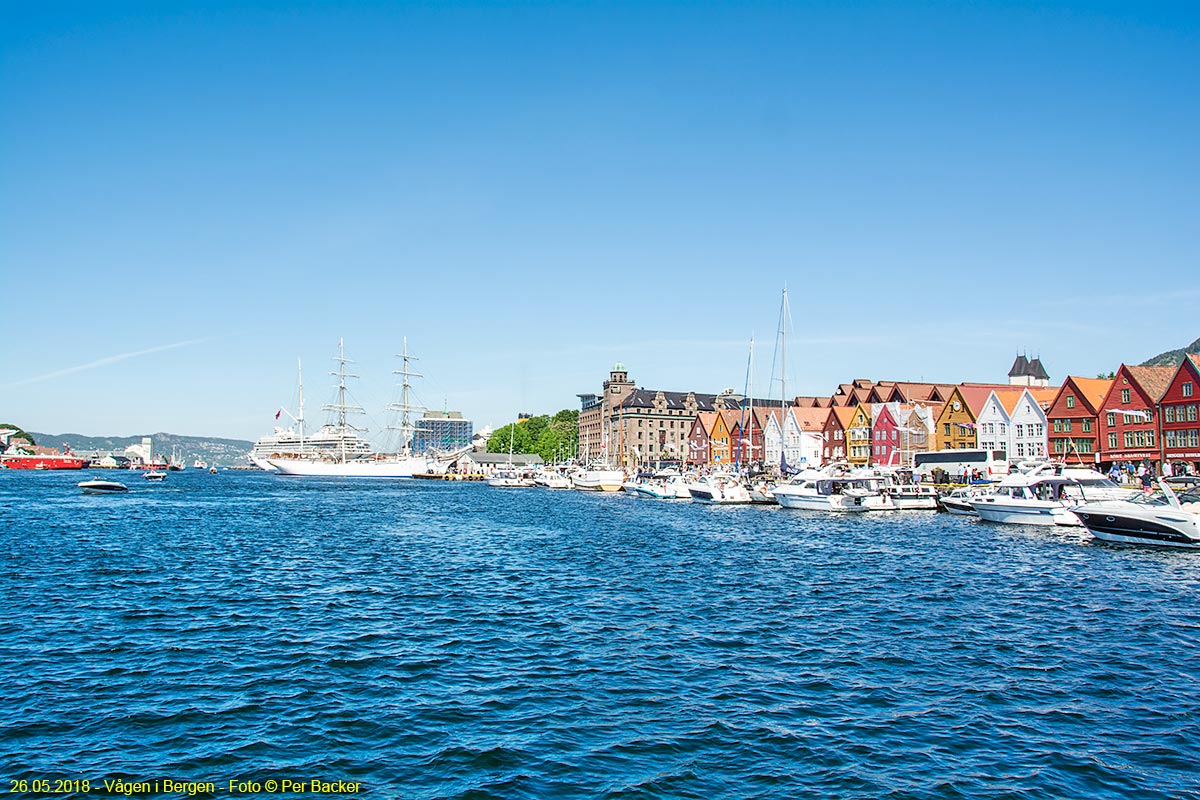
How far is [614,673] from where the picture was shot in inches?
808

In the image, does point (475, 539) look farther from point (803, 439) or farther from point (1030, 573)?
point (803, 439)

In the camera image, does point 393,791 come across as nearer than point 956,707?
Yes

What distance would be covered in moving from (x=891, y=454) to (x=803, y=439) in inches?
1134

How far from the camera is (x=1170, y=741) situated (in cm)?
1609

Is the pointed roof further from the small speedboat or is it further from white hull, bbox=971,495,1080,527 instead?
the small speedboat

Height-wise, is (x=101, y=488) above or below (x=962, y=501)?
below

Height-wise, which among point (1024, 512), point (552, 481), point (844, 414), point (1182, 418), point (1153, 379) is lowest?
point (552, 481)

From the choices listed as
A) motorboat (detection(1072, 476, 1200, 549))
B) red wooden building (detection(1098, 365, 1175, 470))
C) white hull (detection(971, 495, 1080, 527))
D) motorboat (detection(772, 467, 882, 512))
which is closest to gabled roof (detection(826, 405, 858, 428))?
red wooden building (detection(1098, 365, 1175, 470))

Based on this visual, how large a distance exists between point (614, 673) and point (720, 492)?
72.4 meters

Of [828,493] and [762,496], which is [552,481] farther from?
[828,493]

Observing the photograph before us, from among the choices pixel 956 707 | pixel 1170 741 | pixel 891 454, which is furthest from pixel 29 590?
pixel 891 454

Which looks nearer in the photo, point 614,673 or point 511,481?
point 614,673

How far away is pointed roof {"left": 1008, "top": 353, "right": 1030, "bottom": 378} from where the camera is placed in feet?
500

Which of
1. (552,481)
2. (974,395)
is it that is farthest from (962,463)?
(552,481)
